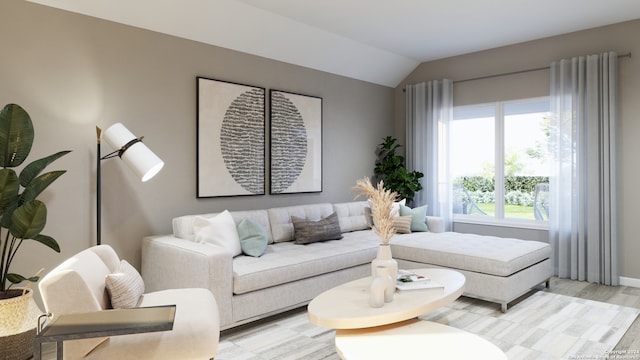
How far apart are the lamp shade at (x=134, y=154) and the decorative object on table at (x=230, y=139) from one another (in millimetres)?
942

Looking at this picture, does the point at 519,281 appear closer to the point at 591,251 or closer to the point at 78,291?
the point at 591,251

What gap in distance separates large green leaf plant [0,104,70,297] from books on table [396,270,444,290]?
2.22m

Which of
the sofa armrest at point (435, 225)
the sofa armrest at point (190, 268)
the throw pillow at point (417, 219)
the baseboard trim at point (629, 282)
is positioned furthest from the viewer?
the sofa armrest at point (435, 225)

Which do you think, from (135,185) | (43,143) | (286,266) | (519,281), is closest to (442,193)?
(519,281)

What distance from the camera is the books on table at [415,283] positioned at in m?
2.69

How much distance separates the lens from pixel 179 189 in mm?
3977

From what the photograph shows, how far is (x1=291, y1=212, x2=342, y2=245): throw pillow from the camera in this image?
4230 mm

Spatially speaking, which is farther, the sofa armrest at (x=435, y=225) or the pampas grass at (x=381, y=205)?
the sofa armrest at (x=435, y=225)

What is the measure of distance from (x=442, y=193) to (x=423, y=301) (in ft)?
11.8

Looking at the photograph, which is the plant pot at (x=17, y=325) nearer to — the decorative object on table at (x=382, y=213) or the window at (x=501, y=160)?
the decorative object on table at (x=382, y=213)

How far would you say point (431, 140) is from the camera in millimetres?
5953

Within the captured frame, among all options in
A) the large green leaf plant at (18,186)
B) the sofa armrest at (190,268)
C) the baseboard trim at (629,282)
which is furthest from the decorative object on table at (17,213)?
the baseboard trim at (629,282)

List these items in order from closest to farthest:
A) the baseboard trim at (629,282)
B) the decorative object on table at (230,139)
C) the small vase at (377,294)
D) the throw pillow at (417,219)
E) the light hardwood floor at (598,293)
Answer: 1. the small vase at (377,294)
2. the light hardwood floor at (598,293)
3. the decorative object on table at (230,139)
4. the baseboard trim at (629,282)
5. the throw pillow at (417,219)

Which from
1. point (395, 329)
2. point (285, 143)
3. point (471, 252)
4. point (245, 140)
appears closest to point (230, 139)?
point (245, 140)
